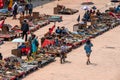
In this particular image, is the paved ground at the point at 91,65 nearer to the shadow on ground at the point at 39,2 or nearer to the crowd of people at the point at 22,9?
the crowd of people at the point at 22,9

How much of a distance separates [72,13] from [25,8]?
16.3 feet

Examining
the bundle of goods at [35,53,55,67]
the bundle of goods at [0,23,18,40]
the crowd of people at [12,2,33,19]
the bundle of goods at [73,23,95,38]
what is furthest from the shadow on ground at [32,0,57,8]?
the bundle of goods at [35,53,55,67]

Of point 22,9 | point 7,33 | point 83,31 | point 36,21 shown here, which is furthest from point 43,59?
point 22,9

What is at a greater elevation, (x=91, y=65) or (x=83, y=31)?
(x=91, y=65)

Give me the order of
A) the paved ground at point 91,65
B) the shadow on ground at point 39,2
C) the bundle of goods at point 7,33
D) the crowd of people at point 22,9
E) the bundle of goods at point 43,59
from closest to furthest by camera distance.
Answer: the paved ground at point 91,65 → the bundle of goods at point 43,59 → the bundle of goods at point 7,33 → the crowd of people at point 22,9 → the shadow on ground at point 39,2

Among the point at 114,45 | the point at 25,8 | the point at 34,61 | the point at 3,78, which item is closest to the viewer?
the point at 3,78

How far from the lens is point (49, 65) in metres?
31.0

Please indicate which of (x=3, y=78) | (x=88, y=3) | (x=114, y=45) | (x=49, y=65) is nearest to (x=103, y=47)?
(x=114, y=45)

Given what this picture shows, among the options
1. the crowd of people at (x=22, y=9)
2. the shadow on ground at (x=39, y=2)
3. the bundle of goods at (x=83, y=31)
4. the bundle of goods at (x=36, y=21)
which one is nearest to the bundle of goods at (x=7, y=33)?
the bundle of goods at (x=36, y=21)

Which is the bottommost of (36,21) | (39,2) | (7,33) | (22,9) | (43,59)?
(39,2)

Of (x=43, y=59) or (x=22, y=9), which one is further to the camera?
(x=22, y=9)

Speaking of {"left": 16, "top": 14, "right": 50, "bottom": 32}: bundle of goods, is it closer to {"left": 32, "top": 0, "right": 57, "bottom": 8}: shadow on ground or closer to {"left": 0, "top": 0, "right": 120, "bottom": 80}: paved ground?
{"left": 0, "top": 0, "right": 120, "bottom": 80}: paved ground

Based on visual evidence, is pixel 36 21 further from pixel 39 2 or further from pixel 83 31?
pixel 39 2

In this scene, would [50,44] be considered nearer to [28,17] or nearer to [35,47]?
[35,47]
